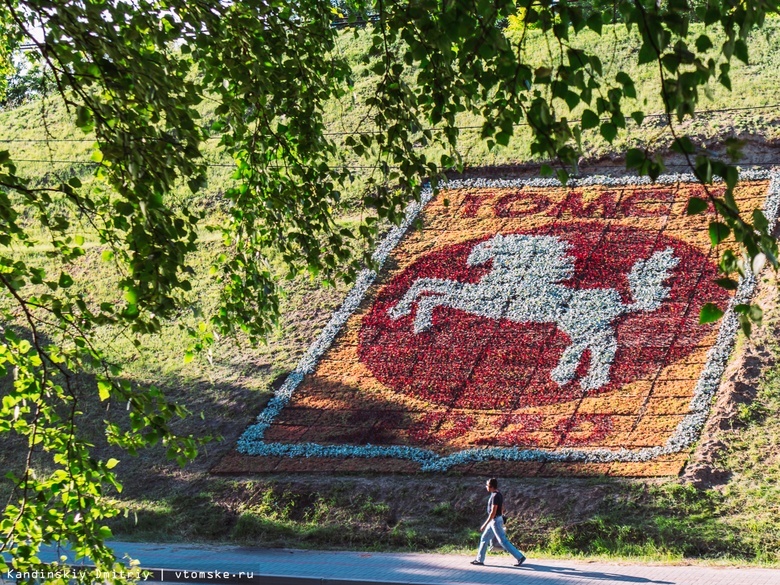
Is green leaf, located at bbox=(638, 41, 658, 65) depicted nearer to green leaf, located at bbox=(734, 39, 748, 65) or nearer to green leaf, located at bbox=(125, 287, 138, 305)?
green leaf, located at bbox=(734, 39, 748, 65)

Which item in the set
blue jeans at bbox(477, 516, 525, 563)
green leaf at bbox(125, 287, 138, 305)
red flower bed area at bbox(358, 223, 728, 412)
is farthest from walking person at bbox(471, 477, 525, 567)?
green leaf at bbox(125, 287, 138, 305)

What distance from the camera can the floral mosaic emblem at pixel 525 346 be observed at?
45.2 ft

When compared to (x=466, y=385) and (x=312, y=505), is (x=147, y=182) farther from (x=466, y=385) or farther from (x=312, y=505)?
(x=466, y=385)

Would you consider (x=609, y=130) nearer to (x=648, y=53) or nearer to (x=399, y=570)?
(x=648, y=53)

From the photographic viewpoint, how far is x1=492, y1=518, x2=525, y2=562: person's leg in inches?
422

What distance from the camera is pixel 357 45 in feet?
86.2

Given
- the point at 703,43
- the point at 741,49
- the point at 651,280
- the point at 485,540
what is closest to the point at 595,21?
the point at 703,43

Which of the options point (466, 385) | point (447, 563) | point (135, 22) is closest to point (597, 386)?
point (466, 385)

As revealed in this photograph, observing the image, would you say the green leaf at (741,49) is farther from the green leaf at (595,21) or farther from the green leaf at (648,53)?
the green leaf at (595,21)

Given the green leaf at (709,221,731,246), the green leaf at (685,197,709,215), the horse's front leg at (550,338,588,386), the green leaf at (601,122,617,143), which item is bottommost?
the green leaf at (709,221,731,246)

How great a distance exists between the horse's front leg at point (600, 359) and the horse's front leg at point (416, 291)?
3.16 metres

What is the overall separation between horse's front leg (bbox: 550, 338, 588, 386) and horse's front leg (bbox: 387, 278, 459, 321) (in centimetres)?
290

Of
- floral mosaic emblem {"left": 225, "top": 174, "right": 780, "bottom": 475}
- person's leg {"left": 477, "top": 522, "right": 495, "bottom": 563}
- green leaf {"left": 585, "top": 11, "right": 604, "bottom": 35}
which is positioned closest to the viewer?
green leaf {"left": 585, "top": 11, "right": 604, "bottom": 35}

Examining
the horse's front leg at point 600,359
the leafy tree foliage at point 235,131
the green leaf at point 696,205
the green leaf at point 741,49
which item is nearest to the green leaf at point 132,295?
the leafy tree foliage at point 235,131
